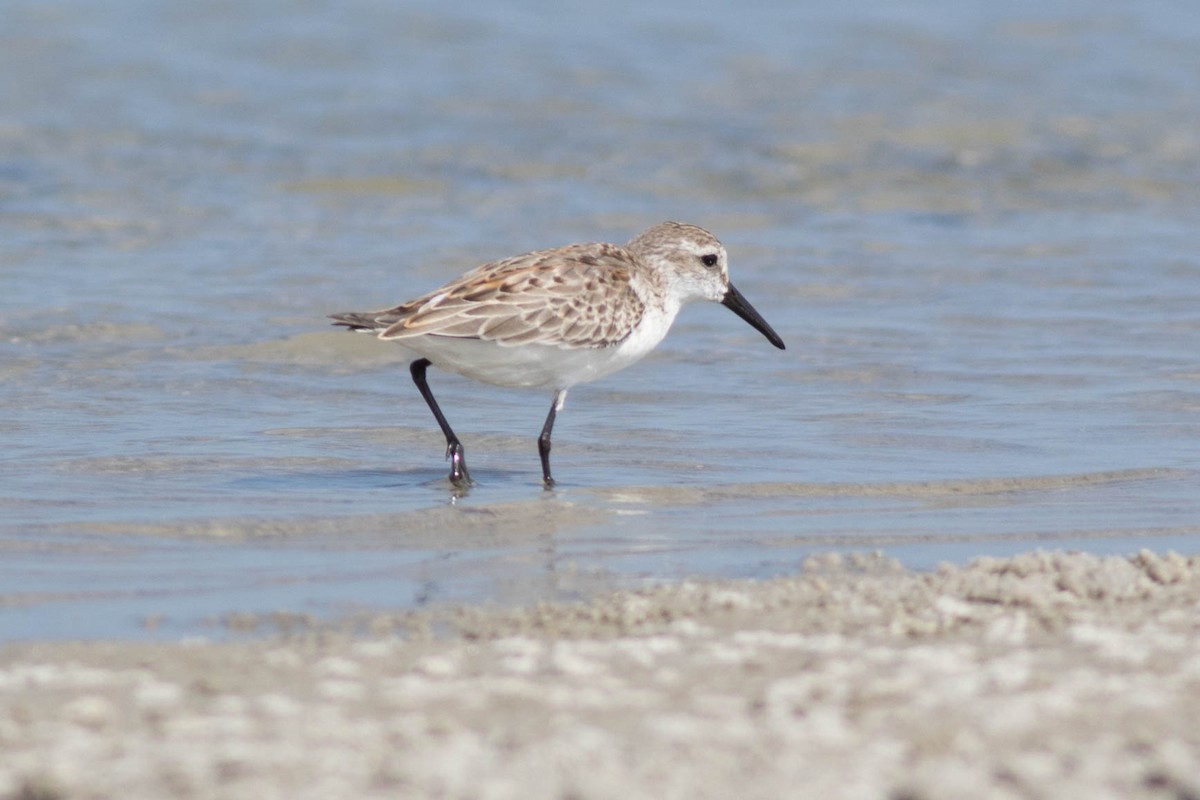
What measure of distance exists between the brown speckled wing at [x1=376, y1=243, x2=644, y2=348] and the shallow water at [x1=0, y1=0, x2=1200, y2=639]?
0.73m

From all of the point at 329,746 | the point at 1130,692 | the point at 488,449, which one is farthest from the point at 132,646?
the point at 488,449

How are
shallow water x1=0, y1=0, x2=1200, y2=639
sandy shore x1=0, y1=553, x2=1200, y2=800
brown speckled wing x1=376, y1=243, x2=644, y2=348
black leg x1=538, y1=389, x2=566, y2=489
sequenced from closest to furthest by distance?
1. sandy shore x1=0, y1=553, x2=1200, y2=800
2. shallow water x1=0, y1=0, x2=1200, y2=639
3. brown speckled wing x1=376, y1=243, x2=644, y2=348
4. black leg x1=538, y1=389, x2=566, y2=489

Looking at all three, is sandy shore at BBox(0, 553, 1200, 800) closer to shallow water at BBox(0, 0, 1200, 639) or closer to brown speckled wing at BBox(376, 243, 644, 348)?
shallow water at BBox(0, 0, 1200, 639)

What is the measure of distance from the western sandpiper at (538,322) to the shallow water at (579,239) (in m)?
0.53

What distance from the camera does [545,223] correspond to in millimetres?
14391

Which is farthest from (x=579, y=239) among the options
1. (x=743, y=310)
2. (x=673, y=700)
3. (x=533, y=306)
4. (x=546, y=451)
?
(x=673, y=700)

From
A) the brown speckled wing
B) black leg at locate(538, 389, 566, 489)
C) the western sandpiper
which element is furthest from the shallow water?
the brown speckled wing

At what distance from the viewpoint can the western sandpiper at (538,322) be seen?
757cm

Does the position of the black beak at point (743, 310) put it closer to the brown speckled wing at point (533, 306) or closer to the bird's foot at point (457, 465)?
the brown speckled wing at point (533, 306)

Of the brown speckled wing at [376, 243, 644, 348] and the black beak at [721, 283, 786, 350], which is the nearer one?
the brown speckled wing at [376, 243, 644, 348]

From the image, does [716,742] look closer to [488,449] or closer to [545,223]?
[488,449]

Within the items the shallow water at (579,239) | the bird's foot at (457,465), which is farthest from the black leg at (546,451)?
the bird's foot at (457,465)

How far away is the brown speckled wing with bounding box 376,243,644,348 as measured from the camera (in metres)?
7.55

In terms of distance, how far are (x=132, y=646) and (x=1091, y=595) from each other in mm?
3093
